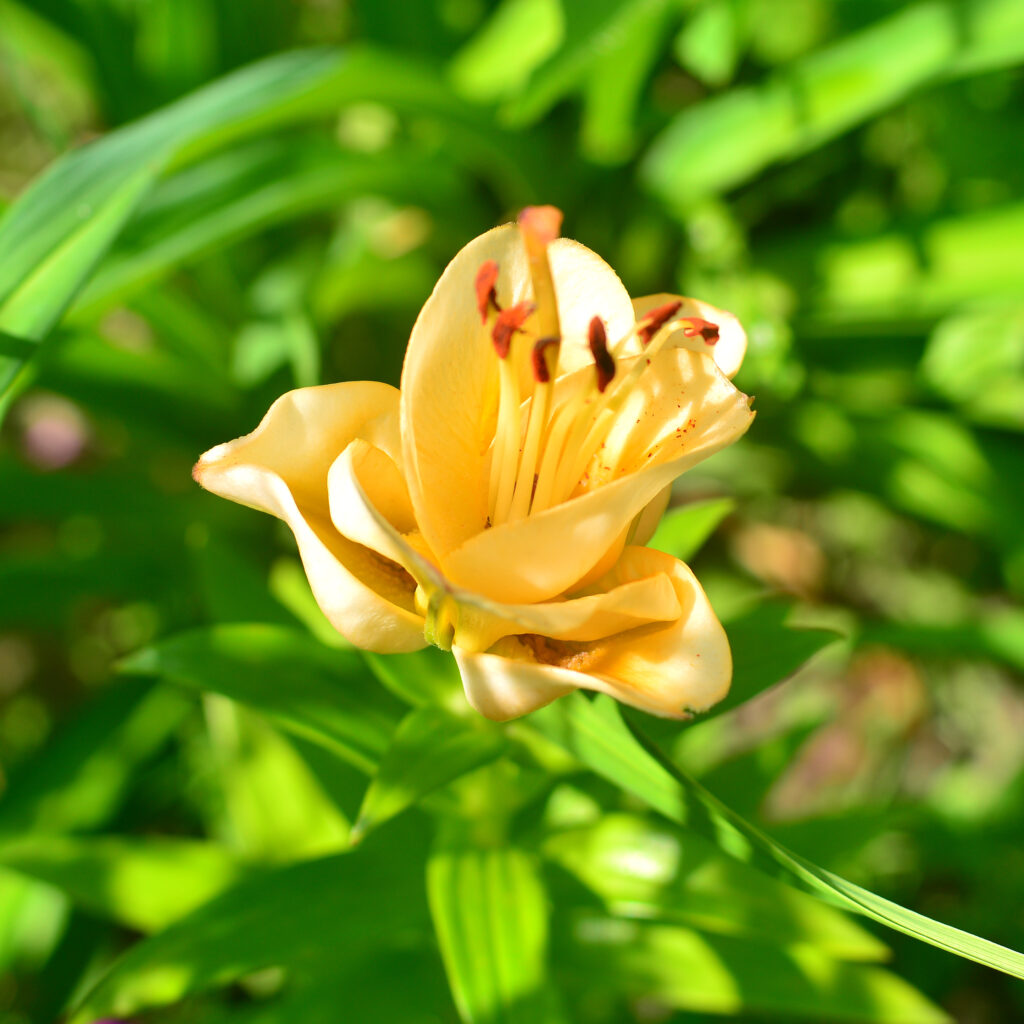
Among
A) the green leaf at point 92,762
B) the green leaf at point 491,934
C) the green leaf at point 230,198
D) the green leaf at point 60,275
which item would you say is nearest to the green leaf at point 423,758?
the green leaf at point 491,934

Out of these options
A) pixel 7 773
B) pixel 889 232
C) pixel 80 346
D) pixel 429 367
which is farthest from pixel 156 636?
pixel 889 232

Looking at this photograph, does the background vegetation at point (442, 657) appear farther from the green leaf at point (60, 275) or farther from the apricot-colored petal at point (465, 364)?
the apricot-colored petal at point (465, 364)

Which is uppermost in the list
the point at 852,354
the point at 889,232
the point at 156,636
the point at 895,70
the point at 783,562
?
the point at 895,70

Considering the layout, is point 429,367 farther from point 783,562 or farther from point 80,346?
point 783,562

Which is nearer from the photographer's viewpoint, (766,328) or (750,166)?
(766,328)

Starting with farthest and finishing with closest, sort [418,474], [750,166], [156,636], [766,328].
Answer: [156,636], [750,166], [766,328], [418,474]

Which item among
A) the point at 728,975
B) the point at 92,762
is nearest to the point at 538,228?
the point at 728,975

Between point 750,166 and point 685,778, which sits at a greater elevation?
point 750,166
